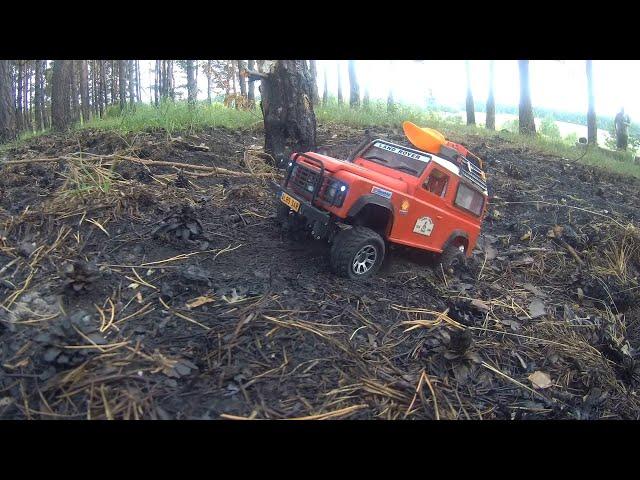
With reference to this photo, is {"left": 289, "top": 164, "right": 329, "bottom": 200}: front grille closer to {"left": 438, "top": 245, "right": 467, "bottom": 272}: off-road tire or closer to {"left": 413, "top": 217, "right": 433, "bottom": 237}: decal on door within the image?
{"left": 413, "top": 217, "right": 433, "bottom": 237}: decal on door

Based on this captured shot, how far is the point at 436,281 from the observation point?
18.9ft

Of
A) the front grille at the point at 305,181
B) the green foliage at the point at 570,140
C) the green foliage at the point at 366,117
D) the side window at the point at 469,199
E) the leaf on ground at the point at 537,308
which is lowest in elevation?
the leaf on ground at the point at 537,308

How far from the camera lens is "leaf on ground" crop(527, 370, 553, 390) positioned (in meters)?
4.37

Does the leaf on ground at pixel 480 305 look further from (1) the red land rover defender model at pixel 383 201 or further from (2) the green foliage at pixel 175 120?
(2) the green foliage at pixel 175 120

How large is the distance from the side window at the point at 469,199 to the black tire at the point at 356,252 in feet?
5.23

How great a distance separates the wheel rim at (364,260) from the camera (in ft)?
17.0

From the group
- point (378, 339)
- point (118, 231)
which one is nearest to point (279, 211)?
point (118, 231)

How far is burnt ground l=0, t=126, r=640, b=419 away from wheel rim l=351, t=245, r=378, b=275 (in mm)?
178

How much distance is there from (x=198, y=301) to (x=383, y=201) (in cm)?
226

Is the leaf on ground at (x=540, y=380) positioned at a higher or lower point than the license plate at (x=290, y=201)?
lower

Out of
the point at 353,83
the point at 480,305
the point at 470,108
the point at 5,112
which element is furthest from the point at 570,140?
the point at 5,112

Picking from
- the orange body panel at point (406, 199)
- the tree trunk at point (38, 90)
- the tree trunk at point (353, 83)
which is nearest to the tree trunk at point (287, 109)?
the orange body panel at point (406, 199)

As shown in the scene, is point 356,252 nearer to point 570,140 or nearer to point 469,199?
point 469,199

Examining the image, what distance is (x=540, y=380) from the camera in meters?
4.45
